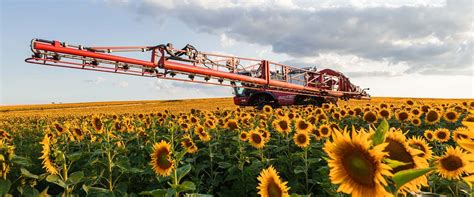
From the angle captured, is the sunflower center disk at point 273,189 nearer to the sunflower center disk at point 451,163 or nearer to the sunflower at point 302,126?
the sunflower center disk at point 451,163

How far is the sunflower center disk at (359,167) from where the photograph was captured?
5.32 feet

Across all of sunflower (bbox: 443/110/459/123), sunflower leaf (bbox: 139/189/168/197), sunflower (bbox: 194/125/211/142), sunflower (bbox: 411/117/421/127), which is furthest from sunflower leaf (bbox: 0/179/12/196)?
sunflower (bbox: 443/110/459/123)

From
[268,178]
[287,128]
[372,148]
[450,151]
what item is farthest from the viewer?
[287,128]

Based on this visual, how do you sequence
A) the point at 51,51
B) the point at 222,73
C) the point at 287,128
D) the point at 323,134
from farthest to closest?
the point at 222,73 → the point at 51,51 → the point at 287,128 → the point at 323,134

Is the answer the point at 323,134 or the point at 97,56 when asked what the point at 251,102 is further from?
the point at 323,134

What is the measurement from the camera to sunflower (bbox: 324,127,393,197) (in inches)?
62.4

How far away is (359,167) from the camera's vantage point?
167 cm

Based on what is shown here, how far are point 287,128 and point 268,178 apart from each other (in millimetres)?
4266

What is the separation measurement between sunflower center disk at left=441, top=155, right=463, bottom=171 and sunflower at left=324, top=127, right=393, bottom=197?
2.58 m

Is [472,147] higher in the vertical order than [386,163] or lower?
higher

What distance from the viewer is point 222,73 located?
1560 centimetres

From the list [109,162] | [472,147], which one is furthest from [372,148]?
[109,162]

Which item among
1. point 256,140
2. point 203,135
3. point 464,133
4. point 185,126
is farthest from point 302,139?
point 464,133

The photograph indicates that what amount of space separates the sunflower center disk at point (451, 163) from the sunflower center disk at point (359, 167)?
8.65 feet
